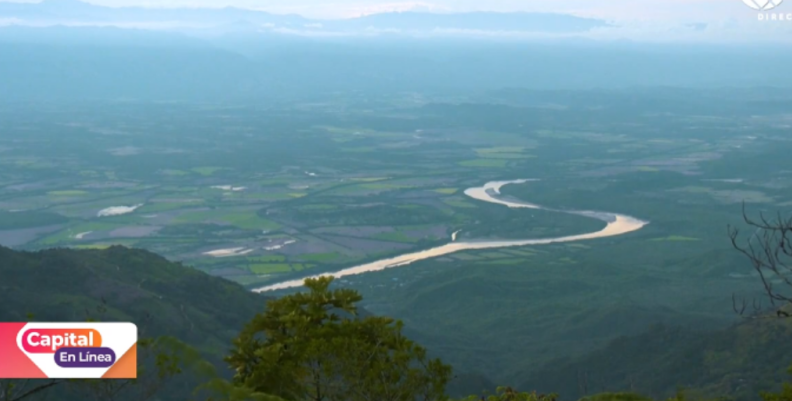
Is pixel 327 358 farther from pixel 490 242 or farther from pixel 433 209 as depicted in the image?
pixel 433 209

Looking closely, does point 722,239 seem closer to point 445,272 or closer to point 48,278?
point 445,272

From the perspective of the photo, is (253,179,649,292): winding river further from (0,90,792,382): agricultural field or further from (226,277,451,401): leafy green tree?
(226,277,451,401): leafy green tree

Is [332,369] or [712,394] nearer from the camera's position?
[332,369]

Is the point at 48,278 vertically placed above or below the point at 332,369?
below

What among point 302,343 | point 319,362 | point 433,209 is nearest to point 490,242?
point 433,209

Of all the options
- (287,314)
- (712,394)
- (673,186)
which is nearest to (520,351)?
(712,394)

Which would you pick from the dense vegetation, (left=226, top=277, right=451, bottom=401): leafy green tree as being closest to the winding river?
the dense vegetation
